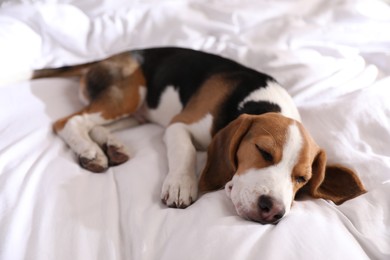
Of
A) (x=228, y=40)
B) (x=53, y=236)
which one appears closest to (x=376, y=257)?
(x=53, y=236)

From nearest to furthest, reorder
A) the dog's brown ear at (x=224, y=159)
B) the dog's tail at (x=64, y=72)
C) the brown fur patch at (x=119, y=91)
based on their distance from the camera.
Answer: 1. the dog's brown ear at (x=224, y=159)
2. the brown fur patch at (x=119, y=91)
3. the dog's tail at (x=64, y=72)

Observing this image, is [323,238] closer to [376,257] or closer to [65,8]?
[376,257]

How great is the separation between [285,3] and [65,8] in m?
1.57

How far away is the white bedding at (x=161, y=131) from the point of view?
1.30 metres

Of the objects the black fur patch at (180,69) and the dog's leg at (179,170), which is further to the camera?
the black fur patch at (180,69)

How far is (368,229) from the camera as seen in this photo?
1356mm

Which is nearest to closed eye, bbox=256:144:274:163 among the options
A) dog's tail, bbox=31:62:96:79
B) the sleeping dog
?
the sleeping dog

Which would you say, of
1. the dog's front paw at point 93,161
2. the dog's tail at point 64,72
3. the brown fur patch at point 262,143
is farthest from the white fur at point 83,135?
the brown fur patch at point 262,143

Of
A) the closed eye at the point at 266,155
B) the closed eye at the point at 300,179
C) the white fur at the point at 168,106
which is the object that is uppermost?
the closed eye at the point at 266,155

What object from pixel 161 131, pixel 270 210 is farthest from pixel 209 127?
pixel 270 210

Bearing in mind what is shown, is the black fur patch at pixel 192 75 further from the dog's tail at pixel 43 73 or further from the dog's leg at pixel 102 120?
the dog's tail at pixel 43 73

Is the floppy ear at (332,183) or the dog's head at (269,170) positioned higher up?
the dog's head at (269,170)

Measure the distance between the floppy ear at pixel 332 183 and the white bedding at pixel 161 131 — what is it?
Answer: 0.06 metres

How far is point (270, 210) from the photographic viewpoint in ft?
4.47
